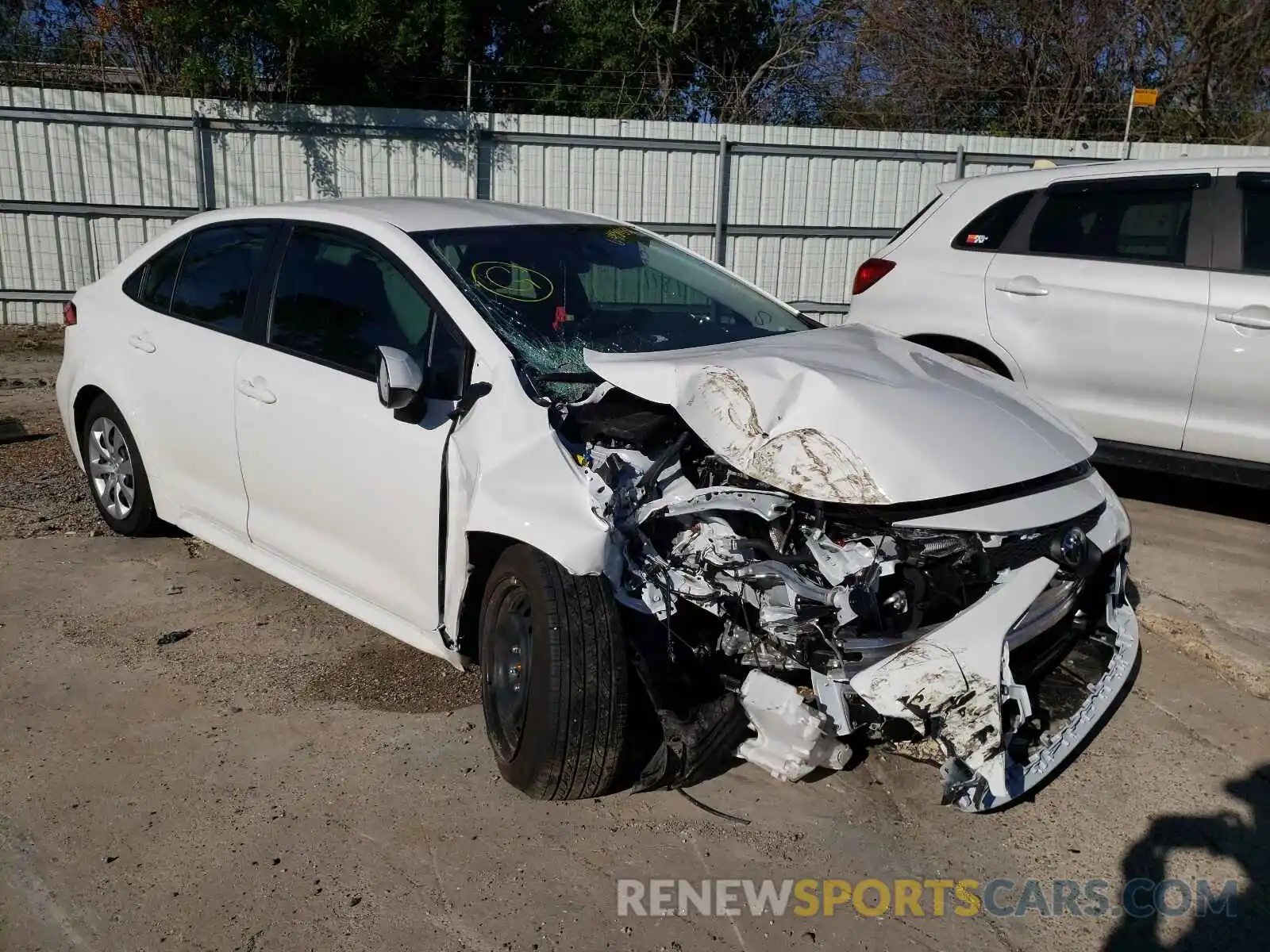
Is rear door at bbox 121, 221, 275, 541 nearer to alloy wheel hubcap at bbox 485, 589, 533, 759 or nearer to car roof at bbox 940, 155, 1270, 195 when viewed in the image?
alloy wheel hubcap at bbox 485, 589, 533, 759

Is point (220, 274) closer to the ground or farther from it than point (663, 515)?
farther from it

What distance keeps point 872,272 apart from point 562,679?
4.15 metres

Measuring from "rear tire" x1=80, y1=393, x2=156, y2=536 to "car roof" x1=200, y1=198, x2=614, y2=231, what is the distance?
1.17 meters

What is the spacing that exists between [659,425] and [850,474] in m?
0.63

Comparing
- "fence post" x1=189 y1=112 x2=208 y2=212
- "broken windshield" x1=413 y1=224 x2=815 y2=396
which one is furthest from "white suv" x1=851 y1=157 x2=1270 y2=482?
"fence post" x1=189 y1=112 x2=208 y2=212

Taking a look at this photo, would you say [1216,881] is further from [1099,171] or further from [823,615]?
[1099,171]

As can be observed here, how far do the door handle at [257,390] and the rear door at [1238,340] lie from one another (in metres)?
4.32

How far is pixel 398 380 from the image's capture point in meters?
3.24

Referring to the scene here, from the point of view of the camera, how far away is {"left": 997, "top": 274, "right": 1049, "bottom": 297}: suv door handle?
569 centimetres

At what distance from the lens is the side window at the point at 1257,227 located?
5.28 m

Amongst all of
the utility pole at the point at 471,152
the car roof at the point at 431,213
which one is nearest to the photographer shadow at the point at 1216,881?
the car roof at the point at 431,213

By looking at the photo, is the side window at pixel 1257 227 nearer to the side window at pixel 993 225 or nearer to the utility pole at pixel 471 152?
the side window at pixel 993 225

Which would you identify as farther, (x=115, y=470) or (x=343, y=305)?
(x=115, y=470)

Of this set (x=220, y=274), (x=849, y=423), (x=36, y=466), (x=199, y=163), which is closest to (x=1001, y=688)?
(x=849, y=423)
